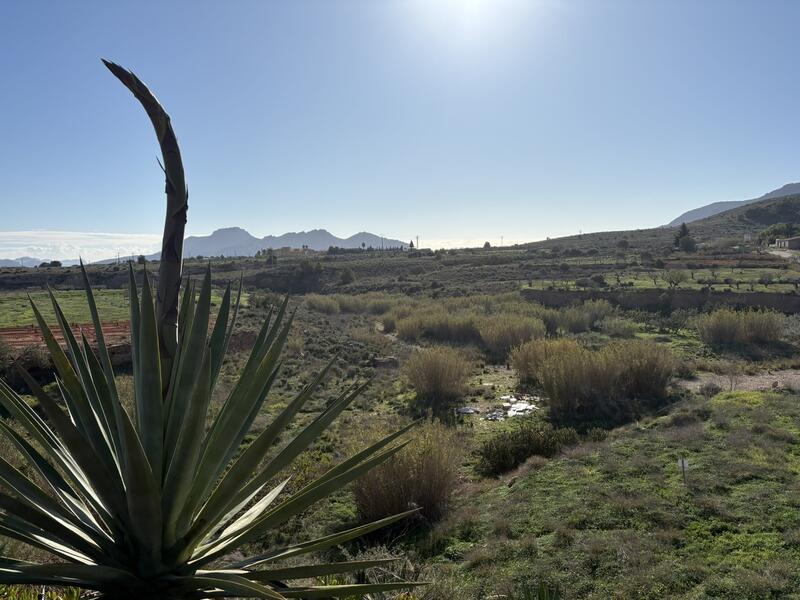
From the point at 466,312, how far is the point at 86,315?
17.6 m

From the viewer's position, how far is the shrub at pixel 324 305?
34594mm

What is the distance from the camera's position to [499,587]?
464cm

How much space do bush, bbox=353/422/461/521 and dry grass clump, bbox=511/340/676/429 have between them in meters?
4.75

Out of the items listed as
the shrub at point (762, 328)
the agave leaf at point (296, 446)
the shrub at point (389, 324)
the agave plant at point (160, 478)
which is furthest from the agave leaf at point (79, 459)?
the shrub at point (389, 324)

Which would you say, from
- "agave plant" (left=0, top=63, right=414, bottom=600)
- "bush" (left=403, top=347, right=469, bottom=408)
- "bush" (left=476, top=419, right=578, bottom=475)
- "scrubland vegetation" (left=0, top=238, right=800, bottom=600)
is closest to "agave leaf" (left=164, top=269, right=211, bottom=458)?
"agave plant" (left=0, top=63, right=414, bottom=600)

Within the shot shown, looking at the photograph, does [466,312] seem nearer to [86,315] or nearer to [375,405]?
[375,405]

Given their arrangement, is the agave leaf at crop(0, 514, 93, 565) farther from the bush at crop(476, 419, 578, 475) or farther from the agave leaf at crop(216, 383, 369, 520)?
the bush at crop(476, 419, 578, 475)

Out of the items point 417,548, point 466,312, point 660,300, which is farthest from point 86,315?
point 660,300

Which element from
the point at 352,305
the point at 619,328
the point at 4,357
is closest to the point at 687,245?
the point at 619,328

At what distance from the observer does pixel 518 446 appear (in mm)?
9016

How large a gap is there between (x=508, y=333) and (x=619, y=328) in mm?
5447

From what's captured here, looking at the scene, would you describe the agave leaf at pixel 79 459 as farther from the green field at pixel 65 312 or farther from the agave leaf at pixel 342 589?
the green field at pixel 65 312

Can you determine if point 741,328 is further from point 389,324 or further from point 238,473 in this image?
point 238,473

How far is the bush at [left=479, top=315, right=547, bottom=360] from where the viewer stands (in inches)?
779
